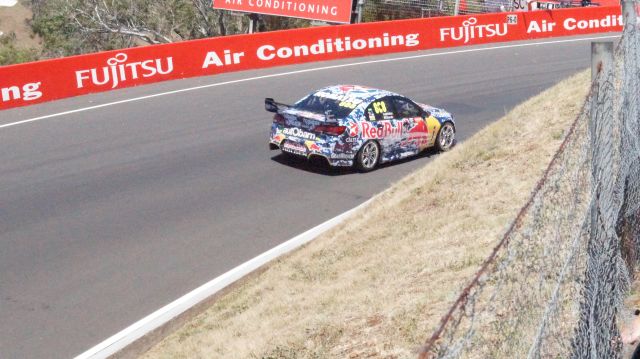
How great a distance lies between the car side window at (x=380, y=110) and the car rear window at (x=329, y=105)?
Answer: 278 mm

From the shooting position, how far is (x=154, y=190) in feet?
52.3

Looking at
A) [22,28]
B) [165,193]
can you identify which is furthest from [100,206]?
[22,28]

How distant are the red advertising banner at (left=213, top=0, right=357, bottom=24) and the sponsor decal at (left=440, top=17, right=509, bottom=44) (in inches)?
156

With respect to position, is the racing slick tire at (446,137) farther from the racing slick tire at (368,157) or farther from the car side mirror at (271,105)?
the car side mirror at (271,105)

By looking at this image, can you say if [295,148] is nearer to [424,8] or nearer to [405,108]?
[405,108]

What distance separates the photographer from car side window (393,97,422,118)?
57.9 feet

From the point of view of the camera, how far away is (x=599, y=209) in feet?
18.7

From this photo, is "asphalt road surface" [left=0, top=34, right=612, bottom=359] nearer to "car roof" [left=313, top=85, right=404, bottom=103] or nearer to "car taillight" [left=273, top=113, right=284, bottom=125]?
"car taillight" [left=273, top=113, right=284, bottom=125]

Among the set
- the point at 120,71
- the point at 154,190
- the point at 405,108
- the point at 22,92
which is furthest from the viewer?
the point at 120,71

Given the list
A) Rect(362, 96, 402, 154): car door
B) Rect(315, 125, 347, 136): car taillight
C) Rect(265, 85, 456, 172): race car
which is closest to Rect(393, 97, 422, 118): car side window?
Rect(265, 85, 456, 172): race car

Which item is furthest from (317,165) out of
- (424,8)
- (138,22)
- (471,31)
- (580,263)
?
(138,22)

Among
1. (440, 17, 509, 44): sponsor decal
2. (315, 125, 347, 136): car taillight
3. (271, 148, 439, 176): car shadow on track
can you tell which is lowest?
(271, 148, 439, 176): car shadow on track

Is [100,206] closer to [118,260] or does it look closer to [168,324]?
[118,260]

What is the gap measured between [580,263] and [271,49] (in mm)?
21835
